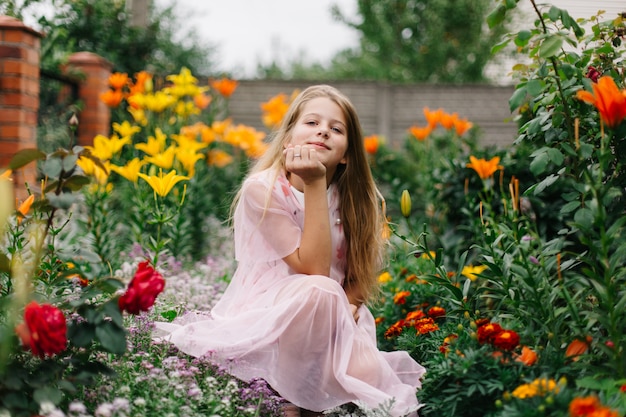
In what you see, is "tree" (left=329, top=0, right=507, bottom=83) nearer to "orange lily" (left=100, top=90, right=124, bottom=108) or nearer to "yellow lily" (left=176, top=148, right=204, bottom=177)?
"orange lily" (left=100, top=90, right=124, bottom=108)

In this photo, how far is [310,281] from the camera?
2203 mm

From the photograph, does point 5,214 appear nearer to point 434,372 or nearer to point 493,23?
point 434,372

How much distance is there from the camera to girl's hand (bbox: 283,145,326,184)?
2.29 meters

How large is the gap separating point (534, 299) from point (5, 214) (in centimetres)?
144

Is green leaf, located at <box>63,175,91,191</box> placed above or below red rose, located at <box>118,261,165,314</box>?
above

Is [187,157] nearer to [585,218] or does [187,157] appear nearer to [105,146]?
[105,146]

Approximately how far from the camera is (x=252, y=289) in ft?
8.14

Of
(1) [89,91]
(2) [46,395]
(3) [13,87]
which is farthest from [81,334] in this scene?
(1) [89,91]

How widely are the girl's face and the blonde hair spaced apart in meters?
0.05

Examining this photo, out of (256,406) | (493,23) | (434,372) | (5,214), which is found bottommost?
(256,406)

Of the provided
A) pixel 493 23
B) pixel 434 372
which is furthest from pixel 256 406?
pixel 493 23

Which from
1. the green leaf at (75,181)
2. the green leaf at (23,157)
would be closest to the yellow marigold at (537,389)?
the green leaf at (75,181)

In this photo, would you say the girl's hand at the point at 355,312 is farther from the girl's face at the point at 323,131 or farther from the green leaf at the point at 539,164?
the green leaf at the point at 539,164

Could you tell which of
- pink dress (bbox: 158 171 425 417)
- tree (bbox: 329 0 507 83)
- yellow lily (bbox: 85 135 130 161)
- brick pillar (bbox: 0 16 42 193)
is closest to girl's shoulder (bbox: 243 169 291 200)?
pink dress (bbox: 158 171 425 417)
